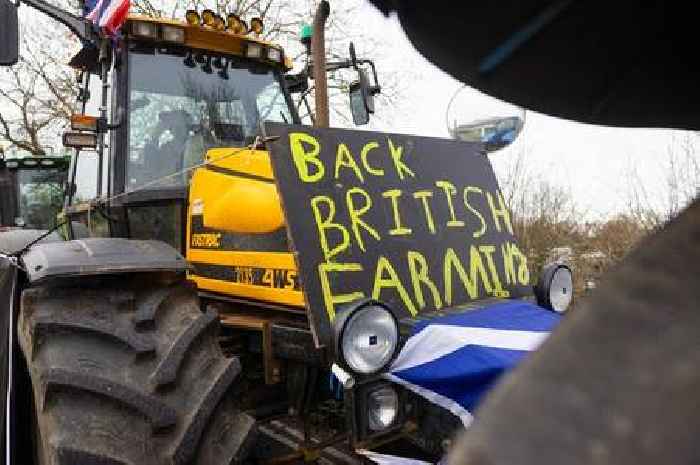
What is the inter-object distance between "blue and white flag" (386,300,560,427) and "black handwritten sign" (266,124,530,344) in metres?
0.29

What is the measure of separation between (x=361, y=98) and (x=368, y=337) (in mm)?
2094

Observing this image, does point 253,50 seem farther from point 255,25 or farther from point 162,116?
point 162,116

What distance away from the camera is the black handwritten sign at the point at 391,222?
Answer: 2.67 meters

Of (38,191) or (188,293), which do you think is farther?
(38,191)

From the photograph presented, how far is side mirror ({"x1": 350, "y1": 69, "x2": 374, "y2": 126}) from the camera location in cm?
410

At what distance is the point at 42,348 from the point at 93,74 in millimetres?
2084

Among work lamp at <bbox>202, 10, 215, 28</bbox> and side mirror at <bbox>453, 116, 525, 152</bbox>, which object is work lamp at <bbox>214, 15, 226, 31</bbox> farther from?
side mirror at <bbox>453, 116, 525, 152</bbox>

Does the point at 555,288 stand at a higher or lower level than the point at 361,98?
lower

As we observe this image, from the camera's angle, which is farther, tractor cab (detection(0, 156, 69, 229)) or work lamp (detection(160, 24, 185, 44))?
tractor cab (detection(0, 156, 69, 229))

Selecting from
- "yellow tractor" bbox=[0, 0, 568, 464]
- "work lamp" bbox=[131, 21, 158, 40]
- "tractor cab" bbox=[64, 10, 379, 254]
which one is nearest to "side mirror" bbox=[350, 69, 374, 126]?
"yellow tractor" bbox=[0, 0, 568, 464]

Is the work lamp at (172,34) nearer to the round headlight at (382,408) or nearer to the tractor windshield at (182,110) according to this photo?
the tractor windshield at (182,110)

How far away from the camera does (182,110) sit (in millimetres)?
3564

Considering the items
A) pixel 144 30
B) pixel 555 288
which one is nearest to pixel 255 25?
pixel 144 30

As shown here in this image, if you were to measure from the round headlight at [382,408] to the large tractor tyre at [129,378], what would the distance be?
0.42m
